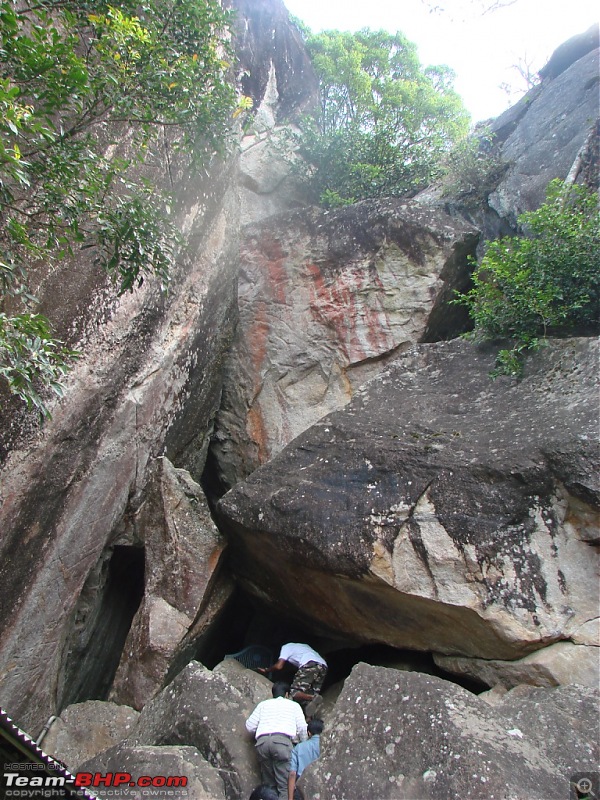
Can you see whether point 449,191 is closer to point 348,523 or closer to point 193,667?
point 348,523

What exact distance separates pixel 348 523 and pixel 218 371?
4.94 meters

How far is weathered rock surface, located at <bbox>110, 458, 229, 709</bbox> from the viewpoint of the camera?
7.17 m

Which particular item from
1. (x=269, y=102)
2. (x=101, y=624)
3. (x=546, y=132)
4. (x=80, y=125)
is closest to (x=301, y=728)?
(x=101, y=624)

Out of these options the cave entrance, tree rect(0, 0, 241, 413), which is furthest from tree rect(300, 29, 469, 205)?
the cave entrance

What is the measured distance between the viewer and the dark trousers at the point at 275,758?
5.23m

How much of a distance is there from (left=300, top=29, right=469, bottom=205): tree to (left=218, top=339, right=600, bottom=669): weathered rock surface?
24.5 ft

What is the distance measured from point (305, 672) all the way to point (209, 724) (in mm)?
1530

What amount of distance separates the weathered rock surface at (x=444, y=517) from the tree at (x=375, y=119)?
24.5ft

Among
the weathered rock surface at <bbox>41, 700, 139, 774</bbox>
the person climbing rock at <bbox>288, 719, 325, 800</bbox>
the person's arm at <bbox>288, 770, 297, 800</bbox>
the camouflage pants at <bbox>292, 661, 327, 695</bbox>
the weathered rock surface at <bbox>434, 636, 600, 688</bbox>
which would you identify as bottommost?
the weathered rock surface at <bbox>41, 700, 139, 774</bbox>

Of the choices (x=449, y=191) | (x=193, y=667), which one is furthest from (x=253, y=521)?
(x=449, y=191)

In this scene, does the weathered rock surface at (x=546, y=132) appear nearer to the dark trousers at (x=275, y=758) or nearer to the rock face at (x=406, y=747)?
the rock face at (x=406, y=747)

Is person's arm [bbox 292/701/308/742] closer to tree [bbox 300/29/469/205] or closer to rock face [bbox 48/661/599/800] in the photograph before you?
rock face [bbox 48/661/599/800]

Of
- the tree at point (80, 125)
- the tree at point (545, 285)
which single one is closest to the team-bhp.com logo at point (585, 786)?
the tree at point (545, 285)

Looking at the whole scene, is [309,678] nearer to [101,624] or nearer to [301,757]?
[301,757]
